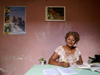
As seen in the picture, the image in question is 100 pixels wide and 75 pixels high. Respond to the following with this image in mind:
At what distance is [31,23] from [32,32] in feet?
0.74

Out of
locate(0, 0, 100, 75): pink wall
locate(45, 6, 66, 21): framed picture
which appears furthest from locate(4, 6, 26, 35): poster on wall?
locate(45, 6, 66, 21): framed picture

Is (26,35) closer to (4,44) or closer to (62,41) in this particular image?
(4,44)

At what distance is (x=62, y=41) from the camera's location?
6.85ft

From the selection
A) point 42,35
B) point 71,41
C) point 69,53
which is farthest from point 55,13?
point 69,53

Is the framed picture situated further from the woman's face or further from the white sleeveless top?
the white sleeveless top

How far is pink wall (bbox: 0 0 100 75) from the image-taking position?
6.75ft

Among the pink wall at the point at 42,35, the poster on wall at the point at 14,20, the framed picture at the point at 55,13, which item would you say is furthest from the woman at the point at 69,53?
the poster on wall at the point at 14,20

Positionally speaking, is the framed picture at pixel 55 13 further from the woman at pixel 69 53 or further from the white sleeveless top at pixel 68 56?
the white sleeveless top at pixel 68 56

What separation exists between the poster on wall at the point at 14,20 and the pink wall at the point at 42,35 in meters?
0.08

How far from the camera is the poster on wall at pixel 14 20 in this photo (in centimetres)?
207

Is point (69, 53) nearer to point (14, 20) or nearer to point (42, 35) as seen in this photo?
point (42, 35)

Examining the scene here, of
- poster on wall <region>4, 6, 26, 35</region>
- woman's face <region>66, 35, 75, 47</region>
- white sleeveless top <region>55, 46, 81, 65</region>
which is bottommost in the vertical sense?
white sleeveless top <region>55, 46, 81, 65</region>

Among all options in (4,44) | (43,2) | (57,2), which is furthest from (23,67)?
(57,2)

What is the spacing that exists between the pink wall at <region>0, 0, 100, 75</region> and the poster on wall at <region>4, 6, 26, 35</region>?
0.08 m
